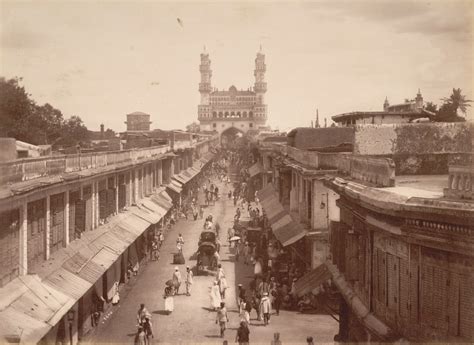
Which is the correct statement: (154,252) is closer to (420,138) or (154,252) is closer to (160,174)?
(160,174)

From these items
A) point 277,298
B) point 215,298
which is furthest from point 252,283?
point 277,298

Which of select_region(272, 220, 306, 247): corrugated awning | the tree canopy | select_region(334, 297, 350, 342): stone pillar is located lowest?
select_region(334, 297, 350, 342): stone pillar

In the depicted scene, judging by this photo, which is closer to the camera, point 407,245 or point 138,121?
point 407,245

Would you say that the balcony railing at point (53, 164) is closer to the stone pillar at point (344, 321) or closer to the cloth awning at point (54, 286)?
the cloth awning at point (54, 286)

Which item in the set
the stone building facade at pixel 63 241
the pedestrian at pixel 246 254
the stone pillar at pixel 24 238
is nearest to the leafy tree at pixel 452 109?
the pedestrian at pixel 246 254

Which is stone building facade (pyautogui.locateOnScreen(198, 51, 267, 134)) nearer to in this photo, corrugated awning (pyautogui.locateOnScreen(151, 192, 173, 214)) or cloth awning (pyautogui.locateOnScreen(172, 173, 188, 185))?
cloth awning (pyautogui.locateOnScreen(172, 173, 188, 185))

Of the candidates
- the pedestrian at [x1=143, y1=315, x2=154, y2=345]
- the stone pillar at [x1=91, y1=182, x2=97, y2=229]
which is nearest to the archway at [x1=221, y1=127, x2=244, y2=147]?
the stone pillar at [x1=91, y1=182, x2=97, y2=229]
